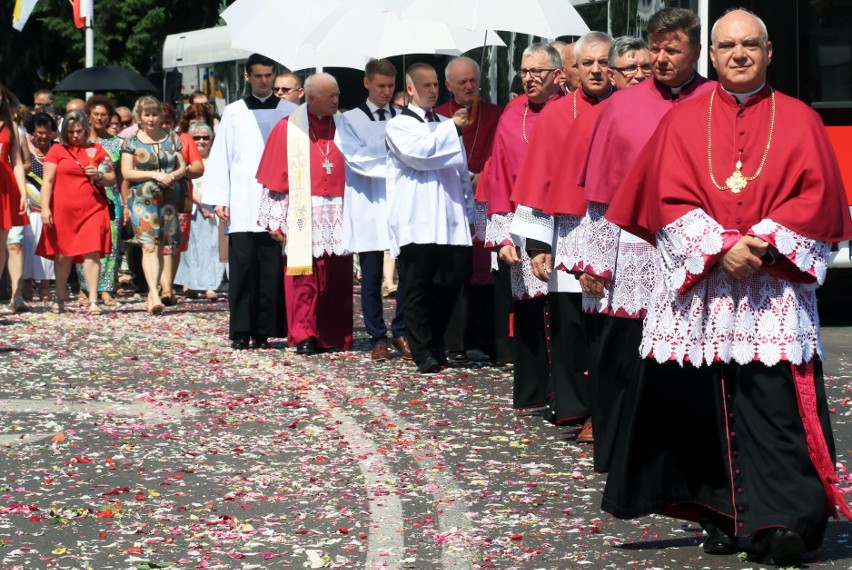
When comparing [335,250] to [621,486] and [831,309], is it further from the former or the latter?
[621,486]

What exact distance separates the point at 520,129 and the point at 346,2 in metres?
4.68

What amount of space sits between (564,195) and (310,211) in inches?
199

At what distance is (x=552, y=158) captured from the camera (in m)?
8.78

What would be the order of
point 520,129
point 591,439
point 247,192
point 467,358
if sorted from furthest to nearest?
1. point 247,192
2. point 467,358
3. point 520,129
4. point 591,439

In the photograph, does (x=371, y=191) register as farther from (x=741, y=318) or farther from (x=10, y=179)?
(x=741, y=318)

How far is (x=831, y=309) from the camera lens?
16516mm

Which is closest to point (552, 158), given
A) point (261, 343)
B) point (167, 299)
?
point (261, 343)

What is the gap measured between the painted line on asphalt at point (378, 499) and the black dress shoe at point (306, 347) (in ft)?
9.90

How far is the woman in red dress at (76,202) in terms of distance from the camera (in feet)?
56.1

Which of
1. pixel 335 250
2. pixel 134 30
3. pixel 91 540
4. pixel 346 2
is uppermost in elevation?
pixel 134 30

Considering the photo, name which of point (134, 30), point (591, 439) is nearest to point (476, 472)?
point (591, 439)

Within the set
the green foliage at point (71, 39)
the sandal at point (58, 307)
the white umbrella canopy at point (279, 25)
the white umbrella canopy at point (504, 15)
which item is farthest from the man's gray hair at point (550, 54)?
the green foliage at point (71, 39)

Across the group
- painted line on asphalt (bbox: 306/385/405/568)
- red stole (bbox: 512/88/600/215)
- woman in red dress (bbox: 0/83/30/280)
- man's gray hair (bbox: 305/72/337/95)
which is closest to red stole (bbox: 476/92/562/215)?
red stole (bbox: 512/88/600/215)

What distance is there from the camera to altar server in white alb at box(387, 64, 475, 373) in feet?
39.1
